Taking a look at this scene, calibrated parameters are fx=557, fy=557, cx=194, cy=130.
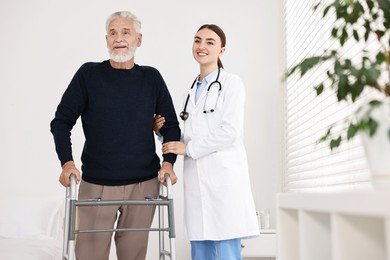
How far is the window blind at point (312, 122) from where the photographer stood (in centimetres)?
249

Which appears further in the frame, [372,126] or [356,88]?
[356,88]

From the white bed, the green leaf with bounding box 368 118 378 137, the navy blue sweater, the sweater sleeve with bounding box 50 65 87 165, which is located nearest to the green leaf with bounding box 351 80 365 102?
the green leaf with bounding box 368 118 378 137

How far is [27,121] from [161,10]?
1246 mm

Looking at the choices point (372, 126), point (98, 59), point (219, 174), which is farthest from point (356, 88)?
point (98, 59)

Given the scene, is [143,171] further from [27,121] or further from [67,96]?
[27,121]

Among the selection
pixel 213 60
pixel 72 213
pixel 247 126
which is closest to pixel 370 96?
pixel 213 60

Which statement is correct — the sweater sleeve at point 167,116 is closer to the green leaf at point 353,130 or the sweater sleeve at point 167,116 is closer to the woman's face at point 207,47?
the woman's face at point 207,47

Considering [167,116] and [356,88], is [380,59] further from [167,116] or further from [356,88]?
[167,116]

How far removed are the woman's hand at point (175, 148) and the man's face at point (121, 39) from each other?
429 millimetres

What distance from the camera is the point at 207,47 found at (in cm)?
266

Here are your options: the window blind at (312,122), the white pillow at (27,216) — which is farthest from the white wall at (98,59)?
the white pillow at (27,216)

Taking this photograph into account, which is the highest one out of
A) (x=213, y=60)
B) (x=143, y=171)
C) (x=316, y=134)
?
(x=213, y=60)

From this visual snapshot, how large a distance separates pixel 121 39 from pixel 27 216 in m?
1.46

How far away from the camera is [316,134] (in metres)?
3.08
